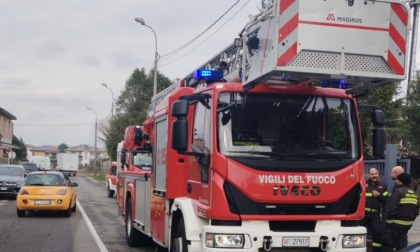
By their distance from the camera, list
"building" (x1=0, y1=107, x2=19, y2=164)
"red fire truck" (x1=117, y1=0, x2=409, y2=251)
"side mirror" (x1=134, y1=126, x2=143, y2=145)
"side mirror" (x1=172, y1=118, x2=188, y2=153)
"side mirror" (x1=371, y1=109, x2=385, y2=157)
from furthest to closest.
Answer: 1. "building" (x1=0, y1=107, x2=19, y2=164)
2. "side mirror" (x1=134, y1=126, x2=143, y2=145)
3. "side mirror" (x1=371, y1=109, x2=385, y2=157)
4. "side mirror" (x1=172, y1=118, x2=188, y2=153)
5. "red fire truck" (x1=117, y1=0, x2=409, y2=251)

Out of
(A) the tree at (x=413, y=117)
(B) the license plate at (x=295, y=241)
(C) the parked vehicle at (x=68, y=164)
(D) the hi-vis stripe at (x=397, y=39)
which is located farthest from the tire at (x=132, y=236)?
(C) the parked vehicle at (x=68, y=164)

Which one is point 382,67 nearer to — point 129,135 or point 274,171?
point 274,171

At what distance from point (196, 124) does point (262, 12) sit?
168 centimetres

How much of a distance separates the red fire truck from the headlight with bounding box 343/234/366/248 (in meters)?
0.01

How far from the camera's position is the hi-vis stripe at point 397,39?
262 inches

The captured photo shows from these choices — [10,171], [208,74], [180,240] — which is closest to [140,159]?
[208,74]

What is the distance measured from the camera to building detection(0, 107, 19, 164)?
210 feet

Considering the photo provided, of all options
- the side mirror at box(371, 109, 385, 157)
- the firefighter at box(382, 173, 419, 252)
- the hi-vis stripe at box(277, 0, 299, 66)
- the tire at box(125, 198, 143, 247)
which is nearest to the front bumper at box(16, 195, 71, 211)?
the tire at box(125, 198, 143, 247)

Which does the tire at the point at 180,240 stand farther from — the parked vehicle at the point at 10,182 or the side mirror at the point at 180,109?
the parked vehicle at the point at 10,182

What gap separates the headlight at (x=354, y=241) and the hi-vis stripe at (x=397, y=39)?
2.00 meters

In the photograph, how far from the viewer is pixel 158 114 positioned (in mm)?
9562

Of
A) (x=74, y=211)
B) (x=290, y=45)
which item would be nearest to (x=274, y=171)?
(x=290, y=45)

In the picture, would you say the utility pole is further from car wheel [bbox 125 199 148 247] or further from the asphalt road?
car wheel [bbox 125 199 148 247]

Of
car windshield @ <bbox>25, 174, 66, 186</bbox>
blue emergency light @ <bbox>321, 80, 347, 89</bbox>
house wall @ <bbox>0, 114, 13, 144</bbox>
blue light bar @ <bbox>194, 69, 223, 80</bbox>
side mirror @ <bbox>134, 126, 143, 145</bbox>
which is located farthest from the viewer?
house wall @ <bbox>0, 114, 13, 144</bbox>
